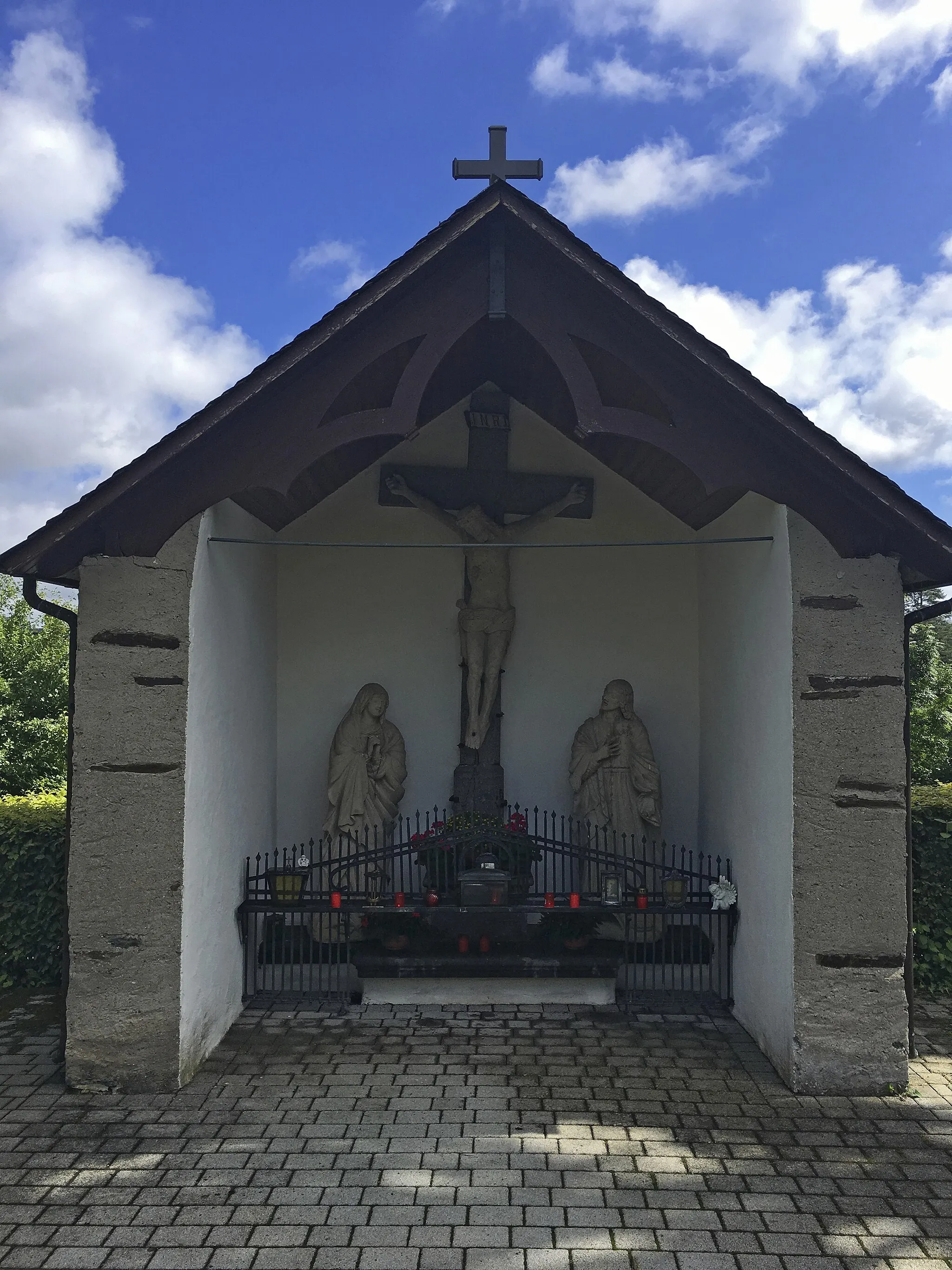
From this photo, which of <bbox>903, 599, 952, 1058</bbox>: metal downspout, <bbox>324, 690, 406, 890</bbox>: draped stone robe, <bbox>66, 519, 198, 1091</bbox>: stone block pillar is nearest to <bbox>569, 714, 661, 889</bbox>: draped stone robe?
<bbox>324, 690, 406, 890</bbox>: draped stone robe

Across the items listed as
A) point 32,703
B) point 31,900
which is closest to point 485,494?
point 31,900

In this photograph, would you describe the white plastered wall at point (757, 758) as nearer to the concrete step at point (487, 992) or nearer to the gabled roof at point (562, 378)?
the gabled roof at point (562, 378)

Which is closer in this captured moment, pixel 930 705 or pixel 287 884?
pixel 287 884

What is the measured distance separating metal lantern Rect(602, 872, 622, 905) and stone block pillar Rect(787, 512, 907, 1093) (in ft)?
4.82

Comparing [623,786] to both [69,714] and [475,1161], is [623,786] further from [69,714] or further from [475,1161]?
[69,714]

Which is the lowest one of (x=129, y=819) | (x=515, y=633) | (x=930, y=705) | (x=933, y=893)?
(x=933, y=893)

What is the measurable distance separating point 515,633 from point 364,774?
1.78 m

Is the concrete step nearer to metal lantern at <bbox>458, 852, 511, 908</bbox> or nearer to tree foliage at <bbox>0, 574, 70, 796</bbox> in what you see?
metal lantern at <bbox>458, 852, 511, 908</bbox>

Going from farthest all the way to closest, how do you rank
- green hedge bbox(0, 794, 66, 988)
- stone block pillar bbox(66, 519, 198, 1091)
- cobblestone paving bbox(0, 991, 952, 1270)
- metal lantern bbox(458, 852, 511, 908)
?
green hedge bbox(0, 794, 66, 988)
metal lantern bbox(458, 852, 511, 908)
stone block pillar bbox(66, 519, 198, 1091)
cobblestone paving bbox(0, 991, 952, 1270)

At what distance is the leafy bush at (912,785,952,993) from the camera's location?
682 centimetres

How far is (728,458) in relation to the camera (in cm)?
534

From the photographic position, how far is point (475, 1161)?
4328 mm

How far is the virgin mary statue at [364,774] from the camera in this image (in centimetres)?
743

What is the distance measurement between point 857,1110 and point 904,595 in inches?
110
